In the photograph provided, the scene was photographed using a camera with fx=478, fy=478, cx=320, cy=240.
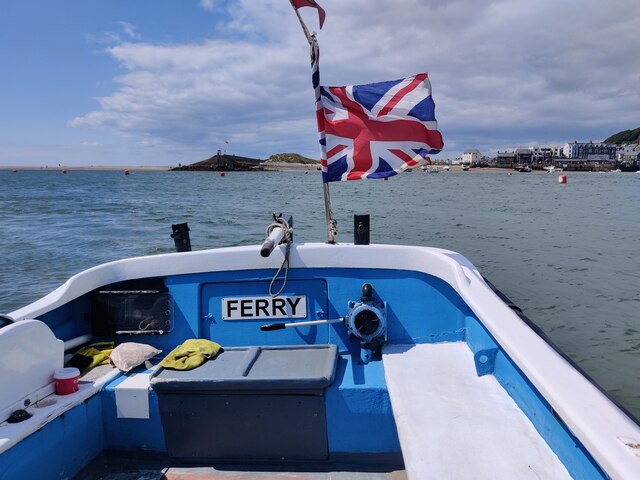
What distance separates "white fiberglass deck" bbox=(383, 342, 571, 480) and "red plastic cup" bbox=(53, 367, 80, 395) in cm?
220

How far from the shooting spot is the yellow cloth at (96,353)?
3.92 metres

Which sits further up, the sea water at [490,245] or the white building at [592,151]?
the white building at [592,151]

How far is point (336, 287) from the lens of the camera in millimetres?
4223

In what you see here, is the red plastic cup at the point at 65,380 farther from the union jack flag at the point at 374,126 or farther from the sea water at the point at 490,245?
the sea water at the point at 490,245

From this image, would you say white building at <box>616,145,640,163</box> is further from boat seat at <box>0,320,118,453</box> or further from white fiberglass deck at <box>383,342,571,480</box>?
boat seat at <box>0,320,118,453</box>

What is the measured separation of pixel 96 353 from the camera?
3.98 m

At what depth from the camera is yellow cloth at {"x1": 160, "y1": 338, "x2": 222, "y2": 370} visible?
11.7 feet

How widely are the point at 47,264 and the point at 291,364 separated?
14713 millimetres

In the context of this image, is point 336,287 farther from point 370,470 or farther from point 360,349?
point 370,470

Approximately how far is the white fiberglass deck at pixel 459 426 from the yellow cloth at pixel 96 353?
2320 millimetres

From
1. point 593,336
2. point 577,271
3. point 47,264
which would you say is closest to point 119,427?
point 593,336

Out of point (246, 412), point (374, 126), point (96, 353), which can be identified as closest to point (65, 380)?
point (96, 353)

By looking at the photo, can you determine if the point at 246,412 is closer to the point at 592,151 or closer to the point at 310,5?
the point at 310,5

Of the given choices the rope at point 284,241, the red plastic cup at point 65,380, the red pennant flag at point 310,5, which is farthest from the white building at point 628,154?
the red plastic cup at point 65,380
